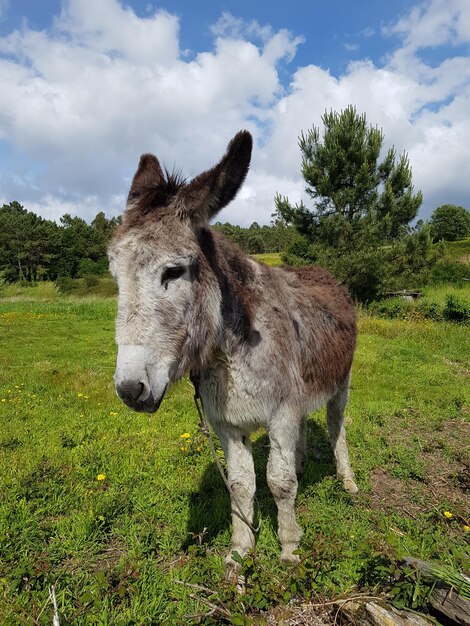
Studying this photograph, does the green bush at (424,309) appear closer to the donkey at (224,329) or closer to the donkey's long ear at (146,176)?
the donkey at (224,329)

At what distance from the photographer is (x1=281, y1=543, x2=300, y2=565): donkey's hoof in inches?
112

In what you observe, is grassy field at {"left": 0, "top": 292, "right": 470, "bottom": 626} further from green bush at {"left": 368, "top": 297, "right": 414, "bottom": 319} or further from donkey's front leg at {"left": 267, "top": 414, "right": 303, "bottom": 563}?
green bush at {"left": 368, "top": 297, "right": 414, "bottom": 319}

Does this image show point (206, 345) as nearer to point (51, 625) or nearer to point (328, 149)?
point (51, 625)

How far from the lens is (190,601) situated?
2.55m

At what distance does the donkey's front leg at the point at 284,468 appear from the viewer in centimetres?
279

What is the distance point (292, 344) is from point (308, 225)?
18791 mm

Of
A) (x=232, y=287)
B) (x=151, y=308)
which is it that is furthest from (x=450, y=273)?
(x=151, y=308)

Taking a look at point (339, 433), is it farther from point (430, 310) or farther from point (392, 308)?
point (392, 308)

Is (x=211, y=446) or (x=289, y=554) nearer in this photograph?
(x=211, y=446)

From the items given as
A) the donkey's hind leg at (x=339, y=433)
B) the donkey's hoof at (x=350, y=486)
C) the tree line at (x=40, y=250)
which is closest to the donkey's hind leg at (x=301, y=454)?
the donkey's hind leg at (x=339, y=433)

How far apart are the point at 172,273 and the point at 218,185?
59cm

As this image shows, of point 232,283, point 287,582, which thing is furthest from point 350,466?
point 232,283

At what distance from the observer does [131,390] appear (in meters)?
1.72

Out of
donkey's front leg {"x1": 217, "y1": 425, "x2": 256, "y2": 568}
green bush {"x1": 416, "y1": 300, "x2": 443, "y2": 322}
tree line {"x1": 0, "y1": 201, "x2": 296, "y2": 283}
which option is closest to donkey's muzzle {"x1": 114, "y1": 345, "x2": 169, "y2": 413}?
donkey's front leg {"x1": 217, "y1": 425, "x2": 256, "y2": 568}
